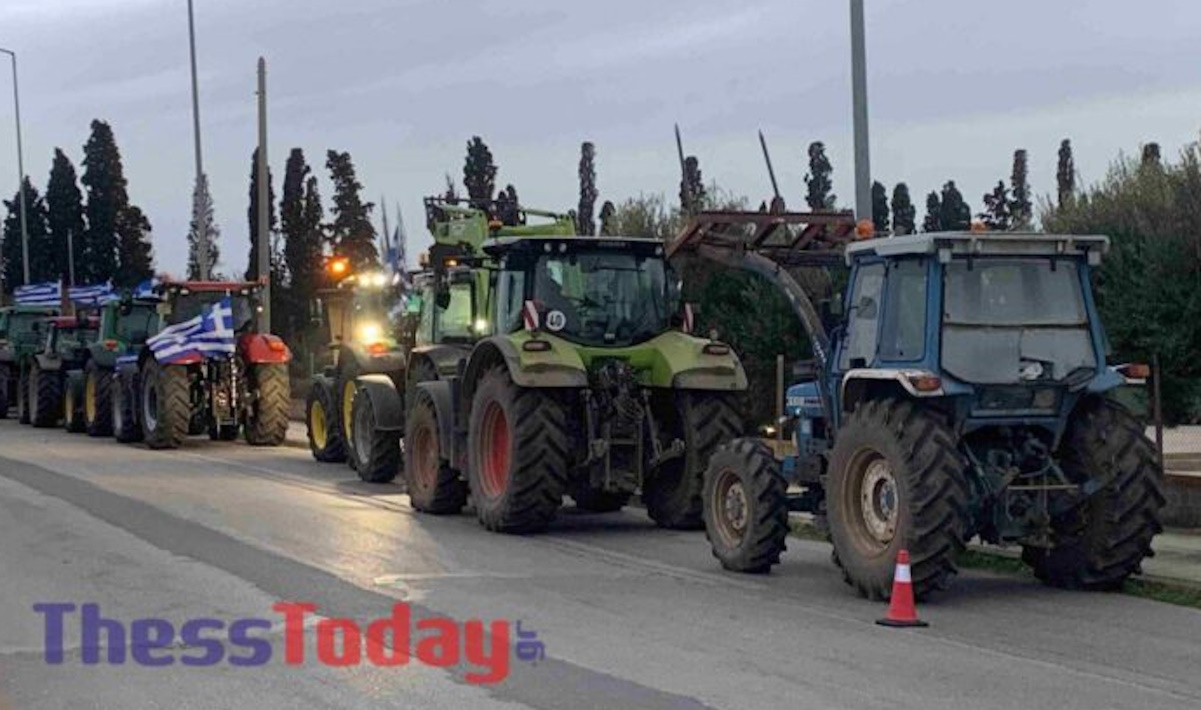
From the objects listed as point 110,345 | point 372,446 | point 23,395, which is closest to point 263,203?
point 110,345

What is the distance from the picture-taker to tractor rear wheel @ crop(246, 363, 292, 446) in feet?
86.7

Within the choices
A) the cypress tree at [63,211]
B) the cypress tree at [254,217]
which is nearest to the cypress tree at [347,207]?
the cypress tree at [254,217]

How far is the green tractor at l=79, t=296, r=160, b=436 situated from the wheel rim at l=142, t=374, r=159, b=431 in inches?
92.2

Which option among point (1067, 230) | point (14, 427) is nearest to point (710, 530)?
point (1067, 230)

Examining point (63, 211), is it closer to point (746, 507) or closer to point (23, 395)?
point (23, 395)

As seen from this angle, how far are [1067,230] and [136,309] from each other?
56.1ft

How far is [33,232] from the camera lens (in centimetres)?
7619

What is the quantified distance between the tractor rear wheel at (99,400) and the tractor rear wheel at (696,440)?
53.9ft

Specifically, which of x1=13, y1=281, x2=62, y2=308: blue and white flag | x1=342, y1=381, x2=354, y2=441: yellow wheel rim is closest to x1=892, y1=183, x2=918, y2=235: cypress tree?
x1=13, y1=281, x2=62, y2=308: blue and white flag

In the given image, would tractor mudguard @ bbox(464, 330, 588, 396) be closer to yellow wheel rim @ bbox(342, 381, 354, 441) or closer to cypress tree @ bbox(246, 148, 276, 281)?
yellow wheel rim @ bbox(342, 381, 354, 441)

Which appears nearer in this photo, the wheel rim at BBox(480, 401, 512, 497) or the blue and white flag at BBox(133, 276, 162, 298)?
the wheel rim at BBox(480, 401, 512, 497)

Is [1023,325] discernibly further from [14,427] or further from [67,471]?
[14,427]

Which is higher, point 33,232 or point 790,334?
point 33,232

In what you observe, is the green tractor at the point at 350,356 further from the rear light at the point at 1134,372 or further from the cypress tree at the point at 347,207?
the cypress tree at the point at 347,207
